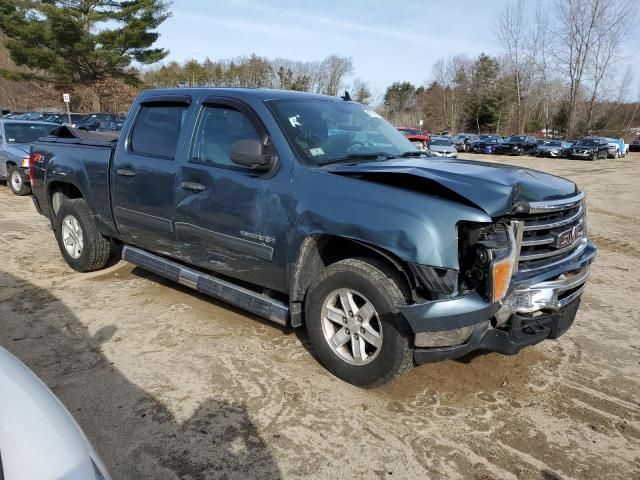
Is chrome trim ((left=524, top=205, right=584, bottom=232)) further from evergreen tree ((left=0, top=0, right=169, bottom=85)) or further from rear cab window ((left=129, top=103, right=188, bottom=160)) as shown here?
evergreen tree ((left=0, top=0, right=169, bottom=85))

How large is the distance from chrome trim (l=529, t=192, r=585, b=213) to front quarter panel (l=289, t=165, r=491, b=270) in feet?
1.29

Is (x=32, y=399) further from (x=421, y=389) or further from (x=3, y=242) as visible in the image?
(x=3, y=242)

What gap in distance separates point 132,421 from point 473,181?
8.07 ft

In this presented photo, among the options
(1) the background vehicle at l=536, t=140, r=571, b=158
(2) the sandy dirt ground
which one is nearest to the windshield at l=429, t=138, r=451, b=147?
(1) the background vehicle at l=536, t=140, r=571, b=158

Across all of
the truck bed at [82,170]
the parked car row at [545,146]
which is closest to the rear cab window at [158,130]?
the truck bed at [82,170]

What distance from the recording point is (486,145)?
132 feet

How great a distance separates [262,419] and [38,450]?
5.25 feet

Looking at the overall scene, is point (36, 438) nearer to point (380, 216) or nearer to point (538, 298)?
point (380, 216)

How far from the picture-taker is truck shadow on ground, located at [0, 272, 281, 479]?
256 centimetres

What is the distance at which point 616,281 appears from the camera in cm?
586

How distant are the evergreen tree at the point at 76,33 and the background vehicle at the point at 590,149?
30.7 meters

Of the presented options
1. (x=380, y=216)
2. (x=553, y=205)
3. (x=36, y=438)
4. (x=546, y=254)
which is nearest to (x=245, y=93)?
(x=380, y=216)

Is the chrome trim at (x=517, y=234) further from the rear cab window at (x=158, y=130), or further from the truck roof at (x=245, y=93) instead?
the rear cab window at (x=158, y=130)

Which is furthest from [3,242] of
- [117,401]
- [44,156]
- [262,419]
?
[262,419]
